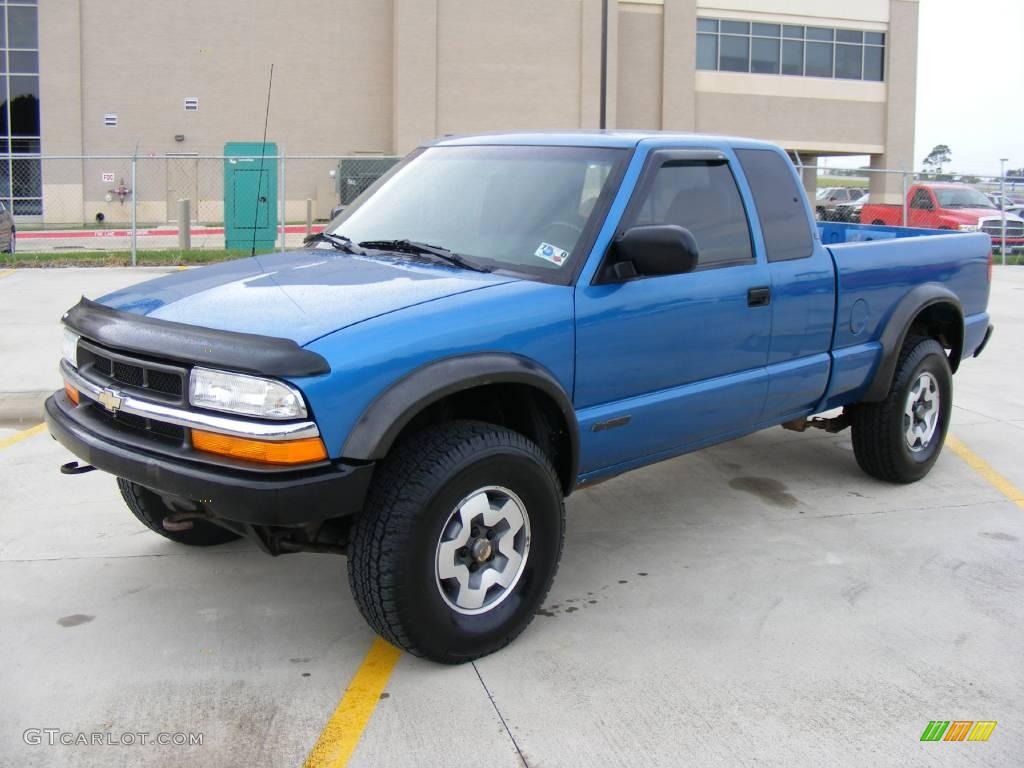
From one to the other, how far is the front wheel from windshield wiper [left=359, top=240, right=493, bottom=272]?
0.77m

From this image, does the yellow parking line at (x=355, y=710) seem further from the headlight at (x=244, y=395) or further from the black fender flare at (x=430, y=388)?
the headlight at (x=244, y=395)

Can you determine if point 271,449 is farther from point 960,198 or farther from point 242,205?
point 960,198

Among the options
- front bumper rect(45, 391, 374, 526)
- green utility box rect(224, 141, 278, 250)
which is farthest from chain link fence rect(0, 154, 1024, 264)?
front bumper rect(45, 391, 374, 526)

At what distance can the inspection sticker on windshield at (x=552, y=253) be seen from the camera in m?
4.30

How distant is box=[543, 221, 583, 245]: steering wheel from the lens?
438 centimetres

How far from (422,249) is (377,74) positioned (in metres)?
34.8

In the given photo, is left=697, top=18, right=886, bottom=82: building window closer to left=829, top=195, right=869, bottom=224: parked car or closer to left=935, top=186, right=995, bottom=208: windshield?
left=829, top=195, right=869, bottom=224: parked car

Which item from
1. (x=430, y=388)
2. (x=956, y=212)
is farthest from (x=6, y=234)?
(x=956, y=212)

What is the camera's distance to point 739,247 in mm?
4996

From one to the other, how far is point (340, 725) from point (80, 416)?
5.10ft

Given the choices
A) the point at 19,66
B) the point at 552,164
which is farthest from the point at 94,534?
the point at 19,66

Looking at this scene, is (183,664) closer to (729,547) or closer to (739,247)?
(729,547)

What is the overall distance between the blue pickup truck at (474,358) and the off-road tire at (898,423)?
174mm

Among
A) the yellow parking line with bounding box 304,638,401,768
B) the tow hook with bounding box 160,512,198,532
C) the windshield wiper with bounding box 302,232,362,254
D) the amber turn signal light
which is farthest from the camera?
the windshield wiper with bounding box 302,232,362,254
